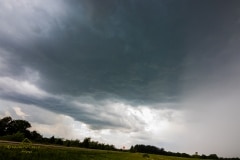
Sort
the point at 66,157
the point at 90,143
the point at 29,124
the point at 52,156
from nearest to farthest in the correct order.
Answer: the point at 52,156
the point at 66,157
the point at 29,124
the point at 90,143

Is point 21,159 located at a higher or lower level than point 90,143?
lower

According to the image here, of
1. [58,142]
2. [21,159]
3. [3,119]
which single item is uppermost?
[3,119]

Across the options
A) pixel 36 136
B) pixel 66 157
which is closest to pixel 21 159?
pixel 66 157

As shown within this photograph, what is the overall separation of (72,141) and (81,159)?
51.3 m

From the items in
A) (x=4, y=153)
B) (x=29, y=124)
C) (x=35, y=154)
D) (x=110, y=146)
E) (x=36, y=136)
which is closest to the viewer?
(x=4, y=153)

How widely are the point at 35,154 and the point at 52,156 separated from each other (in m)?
3.19

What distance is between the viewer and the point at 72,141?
8462 cm

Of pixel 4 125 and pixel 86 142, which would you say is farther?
pixel 86 142

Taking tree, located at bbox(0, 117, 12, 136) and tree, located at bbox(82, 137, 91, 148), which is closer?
tree, located at bbox(0, 117, 12, 136)

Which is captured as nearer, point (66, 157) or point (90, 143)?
point (66, 157)

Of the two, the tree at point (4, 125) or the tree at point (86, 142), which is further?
the tree at point (86, 142)

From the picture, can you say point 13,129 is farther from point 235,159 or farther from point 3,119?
point 235,159

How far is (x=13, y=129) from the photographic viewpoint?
75.8 metres

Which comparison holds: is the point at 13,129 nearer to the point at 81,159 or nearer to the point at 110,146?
the point at 81,159
